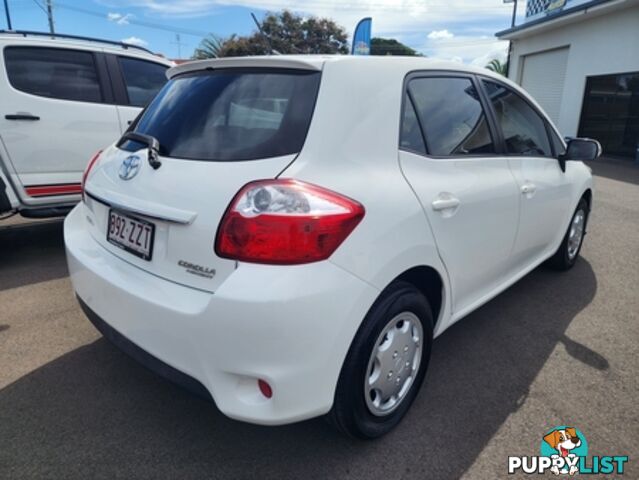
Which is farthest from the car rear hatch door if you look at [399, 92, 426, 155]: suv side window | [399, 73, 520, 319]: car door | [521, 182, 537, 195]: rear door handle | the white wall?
the white wall

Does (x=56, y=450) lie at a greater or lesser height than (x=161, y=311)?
lesser

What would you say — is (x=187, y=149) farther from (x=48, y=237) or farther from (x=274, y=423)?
(x=48, y=237)

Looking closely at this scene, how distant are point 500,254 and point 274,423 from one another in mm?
1708

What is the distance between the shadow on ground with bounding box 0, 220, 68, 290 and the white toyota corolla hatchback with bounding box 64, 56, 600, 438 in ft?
5.61

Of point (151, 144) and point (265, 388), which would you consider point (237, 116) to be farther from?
point (265, 388)

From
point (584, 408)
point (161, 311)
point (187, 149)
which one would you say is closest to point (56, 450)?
point (161, 311)

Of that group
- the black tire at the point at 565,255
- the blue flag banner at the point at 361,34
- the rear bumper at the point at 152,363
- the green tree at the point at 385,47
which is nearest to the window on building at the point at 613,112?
the blue flag banner at the point at 361,34

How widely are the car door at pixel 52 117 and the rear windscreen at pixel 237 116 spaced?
2.52 metres

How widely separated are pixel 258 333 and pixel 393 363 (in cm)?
76

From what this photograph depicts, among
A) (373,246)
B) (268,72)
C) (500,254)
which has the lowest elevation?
(500,254)

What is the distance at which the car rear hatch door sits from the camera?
165cm

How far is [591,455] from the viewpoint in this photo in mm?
2018

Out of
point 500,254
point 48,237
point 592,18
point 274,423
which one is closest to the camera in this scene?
point 274,423

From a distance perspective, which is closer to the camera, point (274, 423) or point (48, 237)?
point (274, 423)
